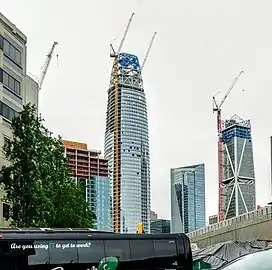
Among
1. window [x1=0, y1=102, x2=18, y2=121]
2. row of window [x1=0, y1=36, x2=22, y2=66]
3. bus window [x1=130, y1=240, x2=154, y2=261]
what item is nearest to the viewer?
bus window [x1=130, y1=240, x2=154, y2=261]

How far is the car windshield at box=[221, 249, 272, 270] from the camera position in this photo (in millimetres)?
5117

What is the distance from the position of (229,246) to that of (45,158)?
33.6 feet

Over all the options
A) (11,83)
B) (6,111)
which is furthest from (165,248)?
(11,83)

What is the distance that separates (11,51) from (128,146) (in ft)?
248

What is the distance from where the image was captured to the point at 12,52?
45.3 meters

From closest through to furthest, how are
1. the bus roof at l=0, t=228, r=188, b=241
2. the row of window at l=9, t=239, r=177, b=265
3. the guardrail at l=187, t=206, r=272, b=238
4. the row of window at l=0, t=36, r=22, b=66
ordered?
the bus roof at l=0, t=228, r=188, b=241 → the row of window at l=9, t=239, r=177, b=265 → the row of window at l=0, t=36, r=22, b=66 → the guardrail at l=187, t=206, r=272, b=238

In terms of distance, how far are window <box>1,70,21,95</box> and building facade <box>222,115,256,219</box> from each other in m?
97.4

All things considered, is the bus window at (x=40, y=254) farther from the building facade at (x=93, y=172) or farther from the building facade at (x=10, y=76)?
the building facade at (x=93, y=172)

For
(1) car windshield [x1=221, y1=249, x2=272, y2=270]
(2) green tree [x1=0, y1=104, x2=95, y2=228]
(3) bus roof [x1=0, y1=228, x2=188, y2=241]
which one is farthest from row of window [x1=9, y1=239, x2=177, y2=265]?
(2) green tree [x1=0, y1=104, x2=95, y2=228]

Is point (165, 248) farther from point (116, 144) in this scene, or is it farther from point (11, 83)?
point (116, 144)

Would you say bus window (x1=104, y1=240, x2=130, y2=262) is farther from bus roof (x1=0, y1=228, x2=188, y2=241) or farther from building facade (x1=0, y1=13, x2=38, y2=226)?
building facade (x1=0, y1=13, x2=38, y2=226)

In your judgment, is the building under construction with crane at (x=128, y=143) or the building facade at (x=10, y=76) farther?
the building under construction with crane at (x=128, y=143)

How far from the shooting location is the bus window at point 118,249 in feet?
61.1

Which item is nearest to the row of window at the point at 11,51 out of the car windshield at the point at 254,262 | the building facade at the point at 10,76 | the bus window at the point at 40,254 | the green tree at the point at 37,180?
the building facade at the point at 10,76
